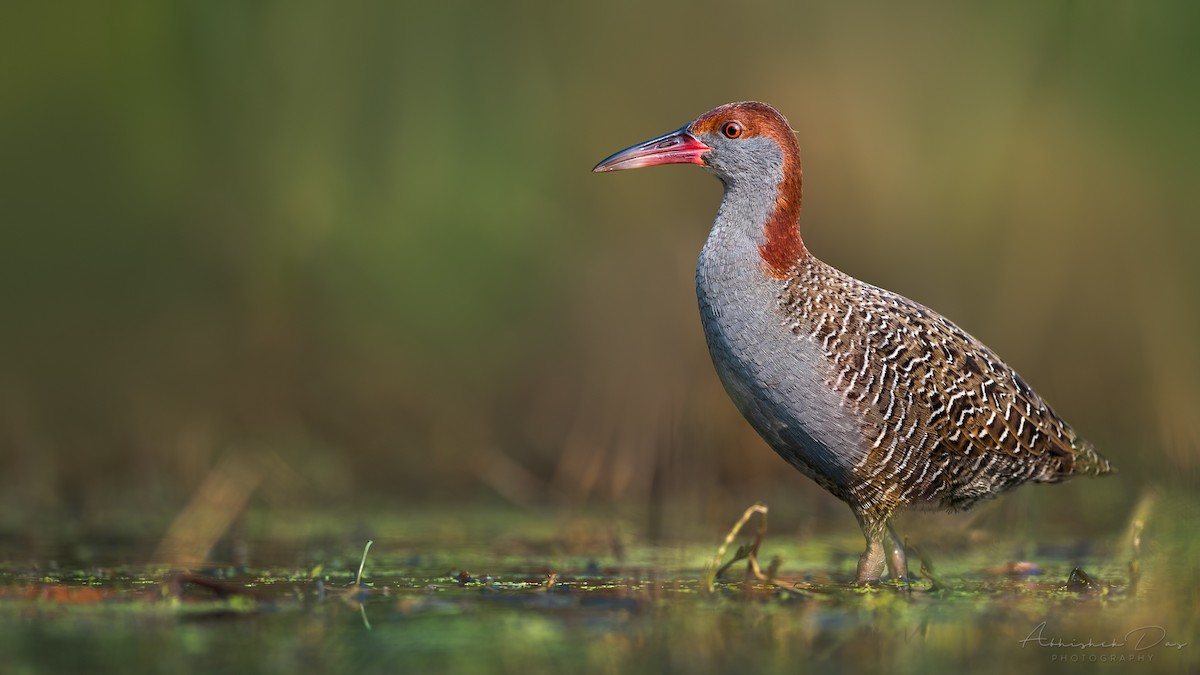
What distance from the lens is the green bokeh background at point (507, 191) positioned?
9.91 meters

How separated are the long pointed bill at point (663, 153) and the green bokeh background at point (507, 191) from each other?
112 inches

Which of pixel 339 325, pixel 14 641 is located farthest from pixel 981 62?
pixel 14 641

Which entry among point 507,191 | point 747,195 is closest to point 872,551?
point 747,195

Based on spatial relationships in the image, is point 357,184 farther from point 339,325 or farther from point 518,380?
point 518,380

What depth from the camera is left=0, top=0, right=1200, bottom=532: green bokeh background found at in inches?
390

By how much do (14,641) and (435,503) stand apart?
13.8 ft

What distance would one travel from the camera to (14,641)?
445 cm

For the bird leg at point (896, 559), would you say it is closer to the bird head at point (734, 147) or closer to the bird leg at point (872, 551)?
the bird leg at point (872, 551)

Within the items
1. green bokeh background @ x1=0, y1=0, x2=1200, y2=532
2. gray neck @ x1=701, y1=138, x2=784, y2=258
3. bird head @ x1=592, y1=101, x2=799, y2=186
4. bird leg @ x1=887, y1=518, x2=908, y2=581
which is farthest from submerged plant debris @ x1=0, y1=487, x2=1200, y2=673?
green bokeh background @ x1=0, y1=0, x2=1200, y2=532

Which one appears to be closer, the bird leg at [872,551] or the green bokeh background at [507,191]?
the bird leg at [872,551]

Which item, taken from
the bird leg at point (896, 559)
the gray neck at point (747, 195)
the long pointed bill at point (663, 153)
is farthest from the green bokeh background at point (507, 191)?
the bird leg at point (896, 559)

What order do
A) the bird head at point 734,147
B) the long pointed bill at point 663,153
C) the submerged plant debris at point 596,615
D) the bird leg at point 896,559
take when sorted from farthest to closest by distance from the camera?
the long pointed bill at point 663,153 < the bird head at point 734,147 < the bird leg at point 896,559 < the submerged plant debris at point 596,615

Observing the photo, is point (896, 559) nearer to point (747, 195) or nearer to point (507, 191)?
point (747, 195)

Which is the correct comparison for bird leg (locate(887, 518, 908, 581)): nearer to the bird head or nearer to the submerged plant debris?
the submerged plant debris
